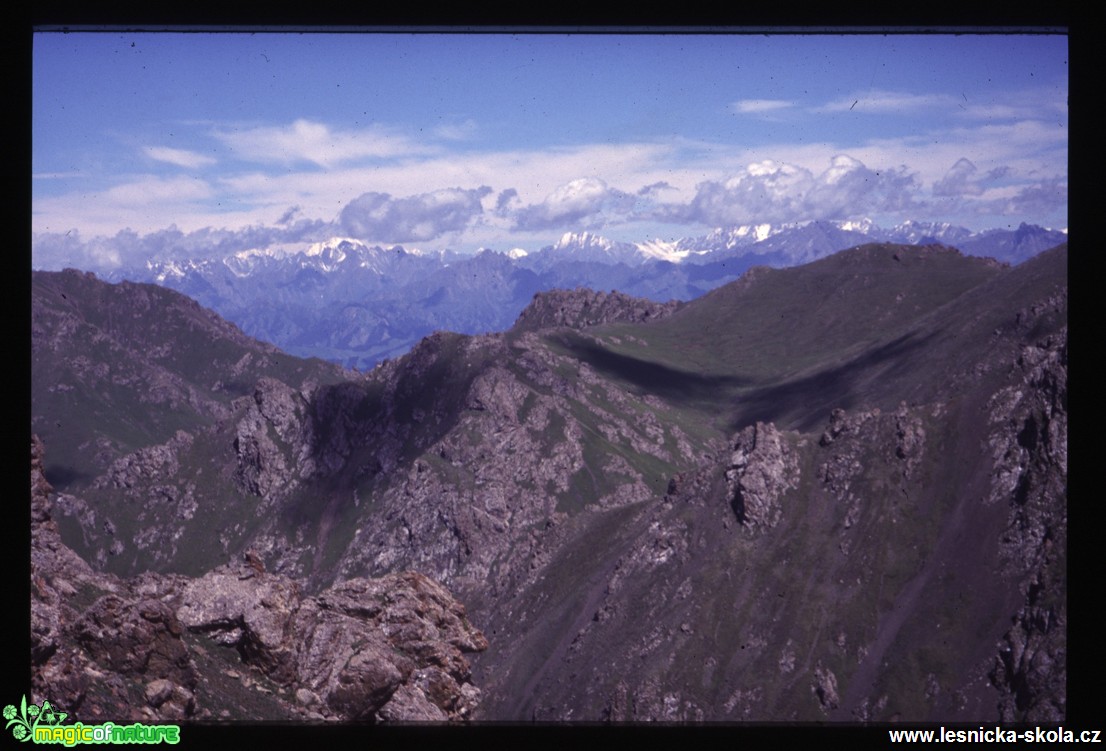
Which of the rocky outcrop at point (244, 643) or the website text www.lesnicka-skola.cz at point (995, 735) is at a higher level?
the website text www.lesnicka-skola.cz at point (995, 735)

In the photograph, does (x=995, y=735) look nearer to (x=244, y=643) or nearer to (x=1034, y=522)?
(x=244, y=643)

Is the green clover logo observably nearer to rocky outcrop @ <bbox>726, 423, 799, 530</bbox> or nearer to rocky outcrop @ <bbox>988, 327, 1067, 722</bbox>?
rocky outcrop @ <bbox>988, 327, 1067, 722</bbox>

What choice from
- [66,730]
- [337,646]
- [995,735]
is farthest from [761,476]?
[66,730]

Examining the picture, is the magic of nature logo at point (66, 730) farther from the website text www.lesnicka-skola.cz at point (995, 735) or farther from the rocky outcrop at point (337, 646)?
the website text www.lesnicka-skola.cz at point (995, 735)

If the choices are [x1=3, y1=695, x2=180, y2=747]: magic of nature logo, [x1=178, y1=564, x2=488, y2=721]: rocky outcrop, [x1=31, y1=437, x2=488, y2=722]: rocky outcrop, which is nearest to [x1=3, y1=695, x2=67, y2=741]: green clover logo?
[x1=3, y1=695, x2=180, y2=747]: magic of nature logo

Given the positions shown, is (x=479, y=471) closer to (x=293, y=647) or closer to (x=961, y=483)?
(x=961, y=483)

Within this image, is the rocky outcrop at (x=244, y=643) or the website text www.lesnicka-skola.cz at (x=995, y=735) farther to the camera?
the rocky outcrop at (x=244, y=643)
